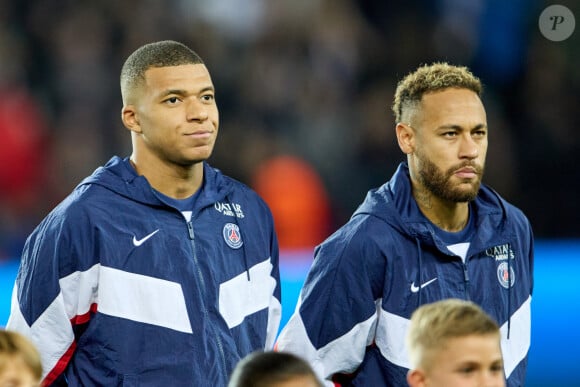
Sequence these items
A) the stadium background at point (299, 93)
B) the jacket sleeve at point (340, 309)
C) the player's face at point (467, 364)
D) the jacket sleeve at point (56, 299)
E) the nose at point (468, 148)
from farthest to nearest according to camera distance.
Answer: the stadium background at point (299, 93) → the nose at point (468, 148) → the jacket sleeve at point (340, 309) → the jacket sleeve at point (56, 299) → the player's face at point (467, 364)

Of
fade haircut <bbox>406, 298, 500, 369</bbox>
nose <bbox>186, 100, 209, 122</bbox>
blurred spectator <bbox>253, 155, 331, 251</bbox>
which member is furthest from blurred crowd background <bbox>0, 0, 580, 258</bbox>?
fade haircut <bbox>406, 298, 500, 369</bbox>

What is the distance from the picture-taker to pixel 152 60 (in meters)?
4.77

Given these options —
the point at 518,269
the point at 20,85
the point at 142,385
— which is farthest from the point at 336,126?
the point at 142,385

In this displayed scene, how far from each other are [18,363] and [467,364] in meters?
1.25

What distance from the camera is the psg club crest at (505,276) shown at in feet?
15.8

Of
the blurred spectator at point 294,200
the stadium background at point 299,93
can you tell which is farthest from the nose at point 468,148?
the blurred spectator at point 294,200

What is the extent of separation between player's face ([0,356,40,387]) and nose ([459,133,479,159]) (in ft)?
5.63

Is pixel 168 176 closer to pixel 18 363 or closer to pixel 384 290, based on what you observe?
pixel 384 290

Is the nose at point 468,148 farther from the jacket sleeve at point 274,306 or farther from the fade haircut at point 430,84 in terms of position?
the jacket sleeve at point 274,306

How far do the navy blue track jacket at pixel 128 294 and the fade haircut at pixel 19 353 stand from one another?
594 mm

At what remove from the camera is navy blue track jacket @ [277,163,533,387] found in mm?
4629

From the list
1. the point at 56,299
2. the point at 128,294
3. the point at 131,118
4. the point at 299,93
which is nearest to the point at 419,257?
the point at 128,294

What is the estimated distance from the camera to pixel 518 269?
193 inches

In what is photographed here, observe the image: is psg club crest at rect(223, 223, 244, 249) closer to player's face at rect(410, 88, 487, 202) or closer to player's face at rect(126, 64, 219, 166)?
player's face at rect(126, 64, 219, 166)
